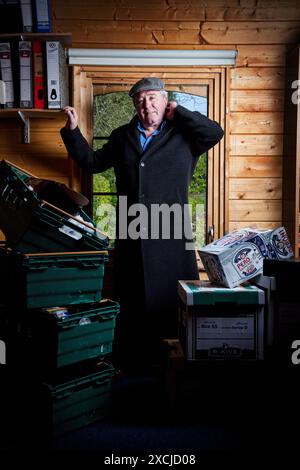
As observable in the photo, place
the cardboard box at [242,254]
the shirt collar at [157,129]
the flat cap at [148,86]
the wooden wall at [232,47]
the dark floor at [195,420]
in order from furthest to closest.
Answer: the wooden wall at [232,47]
the shirt collar at [157,129]
the flat cap at [148,86]
the cardboard box at [242,254]
the dark floor at [195,420]

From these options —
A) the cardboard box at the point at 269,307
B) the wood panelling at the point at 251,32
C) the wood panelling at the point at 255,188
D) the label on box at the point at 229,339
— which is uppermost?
the wood panelling at the point at 251,32

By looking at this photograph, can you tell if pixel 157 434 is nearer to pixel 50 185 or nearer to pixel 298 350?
pixel 298 350

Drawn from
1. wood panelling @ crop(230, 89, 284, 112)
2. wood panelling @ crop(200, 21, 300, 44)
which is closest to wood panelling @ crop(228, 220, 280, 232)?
wood panelling @ crop(230, 89, 284, 112)

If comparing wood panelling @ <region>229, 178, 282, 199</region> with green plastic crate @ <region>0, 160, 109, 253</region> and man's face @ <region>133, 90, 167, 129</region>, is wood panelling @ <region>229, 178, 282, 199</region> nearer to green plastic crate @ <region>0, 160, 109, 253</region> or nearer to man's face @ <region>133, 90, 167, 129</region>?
man's face @ <region>133, 90, 167, 129</region>

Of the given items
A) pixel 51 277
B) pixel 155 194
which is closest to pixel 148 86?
pixel 155 194

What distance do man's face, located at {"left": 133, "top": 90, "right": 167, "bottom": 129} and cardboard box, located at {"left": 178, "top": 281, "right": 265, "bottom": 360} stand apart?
3.53ft

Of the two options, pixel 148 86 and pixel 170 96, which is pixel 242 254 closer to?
pixel 148 86

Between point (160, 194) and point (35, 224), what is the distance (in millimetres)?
871

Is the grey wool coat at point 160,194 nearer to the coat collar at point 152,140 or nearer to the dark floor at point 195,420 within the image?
the coat collar at point 152,140

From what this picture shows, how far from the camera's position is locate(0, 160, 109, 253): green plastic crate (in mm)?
1947

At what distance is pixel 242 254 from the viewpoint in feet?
6.89

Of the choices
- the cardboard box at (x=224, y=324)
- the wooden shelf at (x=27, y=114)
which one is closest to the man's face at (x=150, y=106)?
the wooden shelf at (x=27, y=114)

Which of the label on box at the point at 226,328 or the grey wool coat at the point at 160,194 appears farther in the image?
the grey wool coat at the point at 160,194

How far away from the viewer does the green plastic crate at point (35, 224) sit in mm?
1947
